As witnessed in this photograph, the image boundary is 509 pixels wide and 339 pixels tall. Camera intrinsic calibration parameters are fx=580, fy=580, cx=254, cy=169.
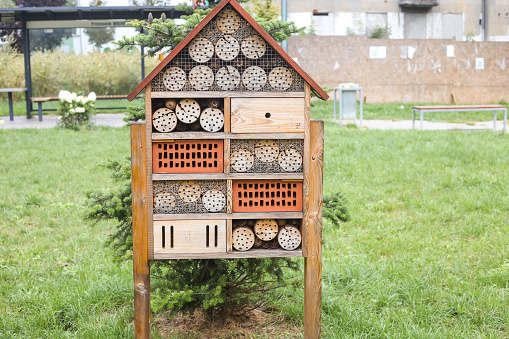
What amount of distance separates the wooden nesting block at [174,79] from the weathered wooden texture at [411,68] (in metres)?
16.1

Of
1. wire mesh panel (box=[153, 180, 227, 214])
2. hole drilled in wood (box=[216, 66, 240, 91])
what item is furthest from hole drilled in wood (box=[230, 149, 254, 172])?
hole drilled in wood (box=[216, 66, 240, 91])

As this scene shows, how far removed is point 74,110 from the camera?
39.9 feet

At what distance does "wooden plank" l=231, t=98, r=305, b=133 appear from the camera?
2.80 meters

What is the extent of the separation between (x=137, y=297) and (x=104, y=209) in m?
0.64

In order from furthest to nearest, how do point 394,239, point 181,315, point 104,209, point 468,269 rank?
1. point 394,239
2. point 468,269
3. point 181,315
4. point 104,209

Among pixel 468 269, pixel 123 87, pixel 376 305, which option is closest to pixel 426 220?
pixel 468 269

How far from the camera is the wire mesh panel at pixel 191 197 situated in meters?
2.85

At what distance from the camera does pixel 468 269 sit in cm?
439

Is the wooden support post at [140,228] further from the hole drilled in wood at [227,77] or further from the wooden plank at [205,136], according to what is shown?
the hole drilled in wood at [227,77]

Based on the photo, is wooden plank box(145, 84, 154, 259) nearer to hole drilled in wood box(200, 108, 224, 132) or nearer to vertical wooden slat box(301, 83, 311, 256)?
hole drilled in wood box(200, 108, 224, 132)

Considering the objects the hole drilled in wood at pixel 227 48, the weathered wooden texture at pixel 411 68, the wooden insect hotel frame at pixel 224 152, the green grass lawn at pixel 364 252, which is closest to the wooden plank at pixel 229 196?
the wooden insect hotel frame at pixel 224 152

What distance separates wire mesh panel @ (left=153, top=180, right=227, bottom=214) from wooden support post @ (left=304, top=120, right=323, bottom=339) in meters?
0.44

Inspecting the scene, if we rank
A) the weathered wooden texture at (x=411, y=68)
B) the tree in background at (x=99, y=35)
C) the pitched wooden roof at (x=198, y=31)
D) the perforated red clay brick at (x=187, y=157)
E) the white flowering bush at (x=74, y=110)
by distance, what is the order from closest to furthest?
1. the pitched wooden roof at (x=198, y=31)
2. the perforated red clay brick at (x=187, y=157)
3. the white flowering bush at (x=74, y=110)
4. the weathered wooden texture at (x=411, y=68)
5. the tree in background at (x=99, y=35)

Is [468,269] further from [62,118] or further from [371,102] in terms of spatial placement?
[371,102]
